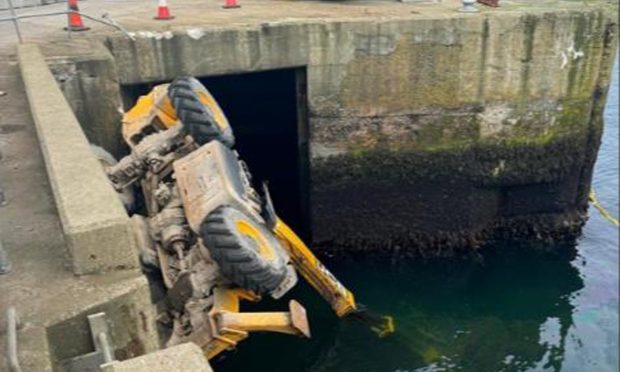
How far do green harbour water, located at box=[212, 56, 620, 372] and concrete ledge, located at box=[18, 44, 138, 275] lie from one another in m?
3.75

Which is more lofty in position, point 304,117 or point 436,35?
point 436,35

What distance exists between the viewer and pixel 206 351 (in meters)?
6.16

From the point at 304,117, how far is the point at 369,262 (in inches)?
95.4

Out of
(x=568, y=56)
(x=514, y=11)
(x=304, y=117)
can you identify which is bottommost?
(x=304, y=117)

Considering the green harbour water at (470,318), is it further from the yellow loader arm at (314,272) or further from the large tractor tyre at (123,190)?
the large tractor tyre at (123,190)

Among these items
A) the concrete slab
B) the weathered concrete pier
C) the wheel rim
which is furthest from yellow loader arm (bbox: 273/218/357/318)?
the concrete slab

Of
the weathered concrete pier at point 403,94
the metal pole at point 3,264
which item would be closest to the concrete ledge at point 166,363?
the metal pole at point 3,264

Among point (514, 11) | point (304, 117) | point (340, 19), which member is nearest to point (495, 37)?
point (514, 11)

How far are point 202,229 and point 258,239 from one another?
1.83ft

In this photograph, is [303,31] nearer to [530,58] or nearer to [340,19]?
[340,19]

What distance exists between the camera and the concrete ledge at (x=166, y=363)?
125 inches

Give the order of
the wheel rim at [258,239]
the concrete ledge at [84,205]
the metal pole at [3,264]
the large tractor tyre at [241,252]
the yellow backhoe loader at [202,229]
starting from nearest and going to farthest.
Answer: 1. the concrete ledge at [84,205]
2. the metal pole at [3,264]
3. the large tractor tyre at [241,252]
4. the yellow backhoe loader at [202,229]
5. the wheel rim at [258,239]

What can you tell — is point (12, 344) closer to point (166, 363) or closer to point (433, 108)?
point (166, 363)

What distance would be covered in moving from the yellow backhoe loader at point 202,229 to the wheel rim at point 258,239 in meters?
0.01
